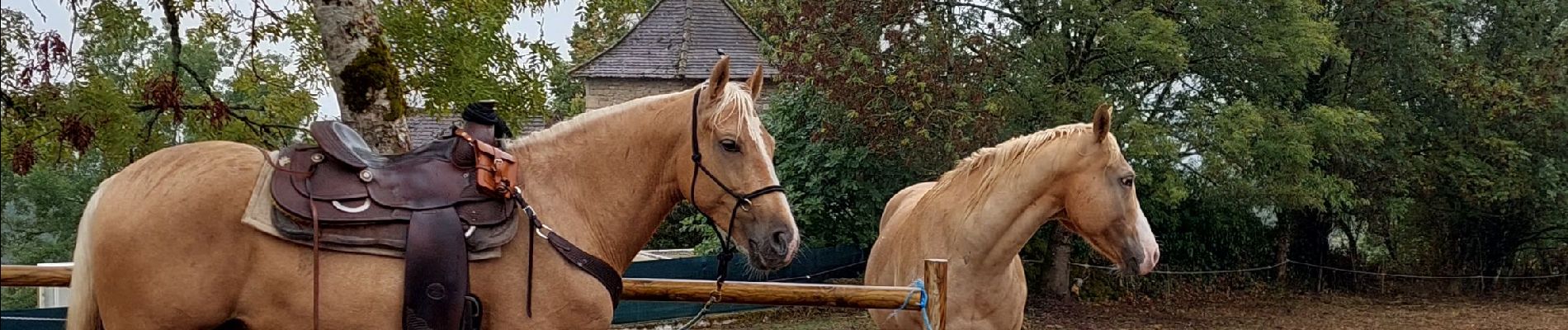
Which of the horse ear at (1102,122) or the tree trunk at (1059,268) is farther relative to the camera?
the tree trunk at (1059,268)

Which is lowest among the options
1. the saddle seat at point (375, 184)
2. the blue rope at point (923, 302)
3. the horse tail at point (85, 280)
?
the blue rope at point (923, 302)

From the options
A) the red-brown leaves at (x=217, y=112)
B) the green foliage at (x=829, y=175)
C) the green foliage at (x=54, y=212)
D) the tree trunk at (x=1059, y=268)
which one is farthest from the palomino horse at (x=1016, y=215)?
the green foliage at (x=54, y=212)

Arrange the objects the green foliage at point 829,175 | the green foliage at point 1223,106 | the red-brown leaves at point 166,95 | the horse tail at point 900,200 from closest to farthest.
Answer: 1. the red-brown leaves at point 166,95
2. the horse tail at point 900,200
3. the green foliage at point 1223,106
4. the green foliage at point 829,175

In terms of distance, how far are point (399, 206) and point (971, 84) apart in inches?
363

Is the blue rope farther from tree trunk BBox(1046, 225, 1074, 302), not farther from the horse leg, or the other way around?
tree trunk BBox(1046, 225, 1074, 302)

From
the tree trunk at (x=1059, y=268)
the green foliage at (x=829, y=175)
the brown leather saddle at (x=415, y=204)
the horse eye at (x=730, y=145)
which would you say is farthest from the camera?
the tree trunk at (x=1059, y=268)

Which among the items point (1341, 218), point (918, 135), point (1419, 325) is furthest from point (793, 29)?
point (1341, 218)

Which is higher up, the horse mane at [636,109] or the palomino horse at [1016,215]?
the horse mane at [636,109]

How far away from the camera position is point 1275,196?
12.9m

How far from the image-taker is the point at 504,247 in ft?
8.91

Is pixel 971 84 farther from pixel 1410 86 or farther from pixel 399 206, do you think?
pixel 399 206

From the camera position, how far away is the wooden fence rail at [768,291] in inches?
130

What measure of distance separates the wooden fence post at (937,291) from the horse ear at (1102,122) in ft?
3.75

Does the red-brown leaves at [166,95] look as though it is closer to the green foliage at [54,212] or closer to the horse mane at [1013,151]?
the horse mane at [1013,151]
